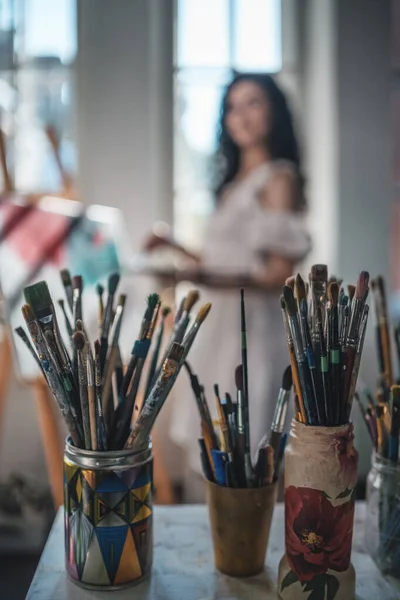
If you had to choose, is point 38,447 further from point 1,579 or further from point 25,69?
point 25,69

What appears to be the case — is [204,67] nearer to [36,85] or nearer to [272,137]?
[272,137]

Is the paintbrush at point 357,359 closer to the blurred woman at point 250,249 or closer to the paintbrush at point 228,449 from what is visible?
the paintbrush at point 228,449

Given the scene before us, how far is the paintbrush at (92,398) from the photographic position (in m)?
0.65

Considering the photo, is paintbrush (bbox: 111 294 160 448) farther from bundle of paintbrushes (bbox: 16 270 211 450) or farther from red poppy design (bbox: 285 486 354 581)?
red poppy design (bbox: 285 486 354 581)

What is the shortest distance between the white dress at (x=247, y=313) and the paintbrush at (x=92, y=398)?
0.97m

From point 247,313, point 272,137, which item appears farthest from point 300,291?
point 272,137

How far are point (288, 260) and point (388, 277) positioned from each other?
0.42 meters

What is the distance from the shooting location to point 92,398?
66cm

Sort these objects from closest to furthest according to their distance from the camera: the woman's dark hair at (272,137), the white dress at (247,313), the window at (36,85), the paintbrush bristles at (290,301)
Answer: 1. the paintbrush bristles at (290,301)
2. the white dress at (247,313)
3. the woman's dark hair at (272,137)
4. the window at (36,85)

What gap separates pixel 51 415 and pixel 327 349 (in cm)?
103

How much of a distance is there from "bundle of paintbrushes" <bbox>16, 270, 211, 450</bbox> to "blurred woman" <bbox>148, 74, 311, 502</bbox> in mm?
939

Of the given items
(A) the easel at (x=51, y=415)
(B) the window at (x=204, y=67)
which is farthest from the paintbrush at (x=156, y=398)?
(B) the window at (x=204, y=67)

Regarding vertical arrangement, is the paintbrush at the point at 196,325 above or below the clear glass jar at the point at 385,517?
above

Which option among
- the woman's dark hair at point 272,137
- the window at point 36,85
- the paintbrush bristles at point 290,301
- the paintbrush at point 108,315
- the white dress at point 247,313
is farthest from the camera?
the window at point 36,85
